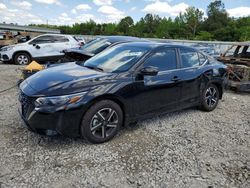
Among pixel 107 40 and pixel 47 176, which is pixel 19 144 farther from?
pixel 107 40

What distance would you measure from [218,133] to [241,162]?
37.2 inches

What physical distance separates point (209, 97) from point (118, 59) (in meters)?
2.34

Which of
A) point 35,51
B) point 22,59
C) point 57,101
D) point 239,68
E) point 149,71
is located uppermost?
point 149,71

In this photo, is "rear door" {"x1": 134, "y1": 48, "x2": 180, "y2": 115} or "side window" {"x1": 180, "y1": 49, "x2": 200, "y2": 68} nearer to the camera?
"rear door" {"x1": 134, "y1": 48, "x2": 180, "y2": 115}

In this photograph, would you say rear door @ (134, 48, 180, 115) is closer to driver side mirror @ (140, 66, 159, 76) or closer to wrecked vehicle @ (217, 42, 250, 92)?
driver side mirror @ (140, 66, 159, 76)

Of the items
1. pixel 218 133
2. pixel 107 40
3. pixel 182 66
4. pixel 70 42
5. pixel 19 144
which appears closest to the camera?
pixel 19 144

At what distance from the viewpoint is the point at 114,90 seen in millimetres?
3756

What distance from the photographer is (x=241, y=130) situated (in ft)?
15.1

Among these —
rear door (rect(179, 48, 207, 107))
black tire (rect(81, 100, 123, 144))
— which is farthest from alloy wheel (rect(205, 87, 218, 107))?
black tire (rect(81, 100, 123, 144))

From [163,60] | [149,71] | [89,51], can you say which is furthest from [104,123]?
[89,51]

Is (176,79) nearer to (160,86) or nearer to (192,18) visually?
(160,86)

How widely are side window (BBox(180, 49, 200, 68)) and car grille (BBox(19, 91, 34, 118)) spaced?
285 cm

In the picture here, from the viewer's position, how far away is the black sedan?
3.42 m

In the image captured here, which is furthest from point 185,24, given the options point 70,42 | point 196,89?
point 196,89
